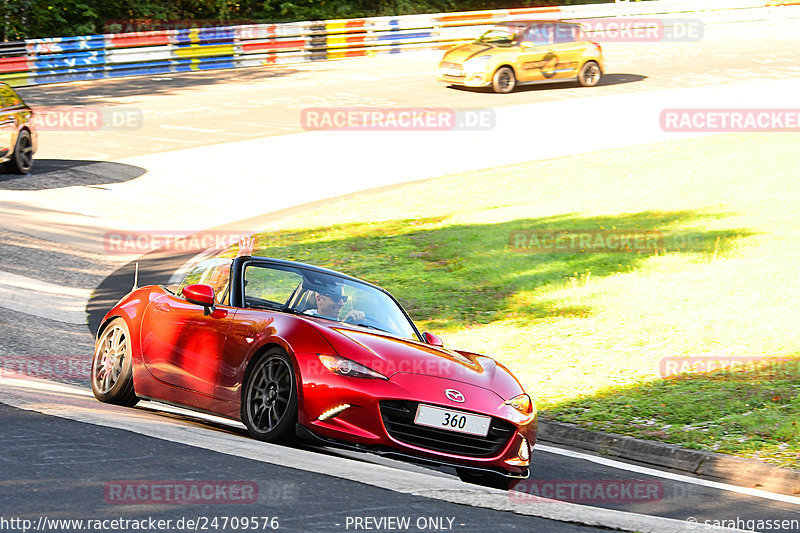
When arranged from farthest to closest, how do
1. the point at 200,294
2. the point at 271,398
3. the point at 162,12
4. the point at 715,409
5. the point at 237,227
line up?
1. the point at 162,12
2. the point at 237,227
3. the point at 715,409
4. the point at 200,294
5. the point at 271,398

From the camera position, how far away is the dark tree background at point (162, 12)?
37.0 metres

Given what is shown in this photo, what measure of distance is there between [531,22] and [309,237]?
46.9 ft

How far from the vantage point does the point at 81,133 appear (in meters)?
25.7

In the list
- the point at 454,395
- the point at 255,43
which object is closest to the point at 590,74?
the point at 255,43

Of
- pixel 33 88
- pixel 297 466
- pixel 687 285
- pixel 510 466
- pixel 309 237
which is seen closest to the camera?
pixel 297 466

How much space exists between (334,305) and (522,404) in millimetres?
1607

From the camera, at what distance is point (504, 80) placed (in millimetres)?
30516

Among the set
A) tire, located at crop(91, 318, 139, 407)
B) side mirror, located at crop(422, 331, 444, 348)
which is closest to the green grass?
side mirror, located at crop(422, 331, 444, 348)

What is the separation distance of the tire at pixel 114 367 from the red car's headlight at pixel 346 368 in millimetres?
2429

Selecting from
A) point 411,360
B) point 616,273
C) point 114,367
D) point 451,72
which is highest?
point 451,72

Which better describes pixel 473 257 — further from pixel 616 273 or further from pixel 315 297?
pixel 315 297

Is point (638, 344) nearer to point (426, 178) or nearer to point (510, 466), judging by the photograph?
point (510, 466)

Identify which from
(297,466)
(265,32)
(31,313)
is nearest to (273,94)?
(265,32)

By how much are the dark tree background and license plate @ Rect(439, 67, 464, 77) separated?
13.8 meters
